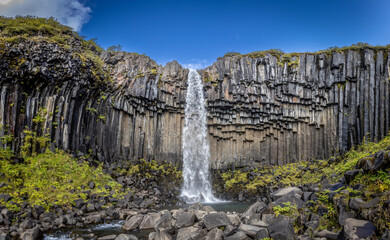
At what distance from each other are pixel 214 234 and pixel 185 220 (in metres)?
1.35

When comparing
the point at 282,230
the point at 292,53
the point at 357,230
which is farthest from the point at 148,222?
the point at 292,53

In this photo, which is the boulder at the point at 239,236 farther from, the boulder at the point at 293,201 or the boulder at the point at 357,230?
the boulder at the point at 357,230

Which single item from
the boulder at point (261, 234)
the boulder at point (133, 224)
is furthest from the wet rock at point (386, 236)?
the boulder at point (133, 224)

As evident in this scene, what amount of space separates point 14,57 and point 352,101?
24833 mm

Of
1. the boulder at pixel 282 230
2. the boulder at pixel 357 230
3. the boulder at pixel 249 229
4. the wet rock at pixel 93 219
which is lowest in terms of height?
the wet rock at pixel 93 219

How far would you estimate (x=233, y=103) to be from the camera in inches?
986

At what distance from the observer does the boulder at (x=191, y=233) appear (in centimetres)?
832

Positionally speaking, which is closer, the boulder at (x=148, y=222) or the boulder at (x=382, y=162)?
the boulder at (x=382, y=162)

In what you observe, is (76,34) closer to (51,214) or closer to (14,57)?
(14,57)

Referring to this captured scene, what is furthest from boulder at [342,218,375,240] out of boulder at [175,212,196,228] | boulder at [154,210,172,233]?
boulder at [154,210,172,233]

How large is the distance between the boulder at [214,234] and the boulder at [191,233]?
218 millimetres

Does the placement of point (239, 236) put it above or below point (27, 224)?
above

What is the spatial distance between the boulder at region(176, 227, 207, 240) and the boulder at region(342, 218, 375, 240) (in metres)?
4.07

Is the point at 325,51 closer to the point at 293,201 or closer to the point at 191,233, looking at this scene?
the point at 293,201
